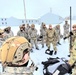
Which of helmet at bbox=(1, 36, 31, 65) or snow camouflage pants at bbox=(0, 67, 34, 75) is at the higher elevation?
helmet at bbox=(1, 36, 31, 65)

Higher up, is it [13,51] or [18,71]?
[13,51]

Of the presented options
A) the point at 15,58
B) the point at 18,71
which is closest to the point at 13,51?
the point at 15,58

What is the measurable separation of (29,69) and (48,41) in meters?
9.61

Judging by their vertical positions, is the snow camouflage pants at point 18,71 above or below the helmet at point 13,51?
below

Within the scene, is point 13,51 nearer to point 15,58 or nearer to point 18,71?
point 15,58

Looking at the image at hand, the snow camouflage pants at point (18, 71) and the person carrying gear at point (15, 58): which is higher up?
the person carrying gear at point (15, 58)

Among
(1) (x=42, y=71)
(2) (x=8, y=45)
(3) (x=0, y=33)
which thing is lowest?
(1) (x=42, y=71)

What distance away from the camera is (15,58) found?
2.28 meters

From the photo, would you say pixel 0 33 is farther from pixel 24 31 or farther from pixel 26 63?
Result: pixel 24 31

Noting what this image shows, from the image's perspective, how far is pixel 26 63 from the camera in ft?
7.66

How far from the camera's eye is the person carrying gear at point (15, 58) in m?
2.27

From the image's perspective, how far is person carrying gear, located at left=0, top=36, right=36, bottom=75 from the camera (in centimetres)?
227

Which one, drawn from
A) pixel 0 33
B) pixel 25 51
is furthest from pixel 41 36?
pixel 25 51

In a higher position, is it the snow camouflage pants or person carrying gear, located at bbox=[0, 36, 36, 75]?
person carrying gear, located at bbox=[0, 36, 36, 75]
